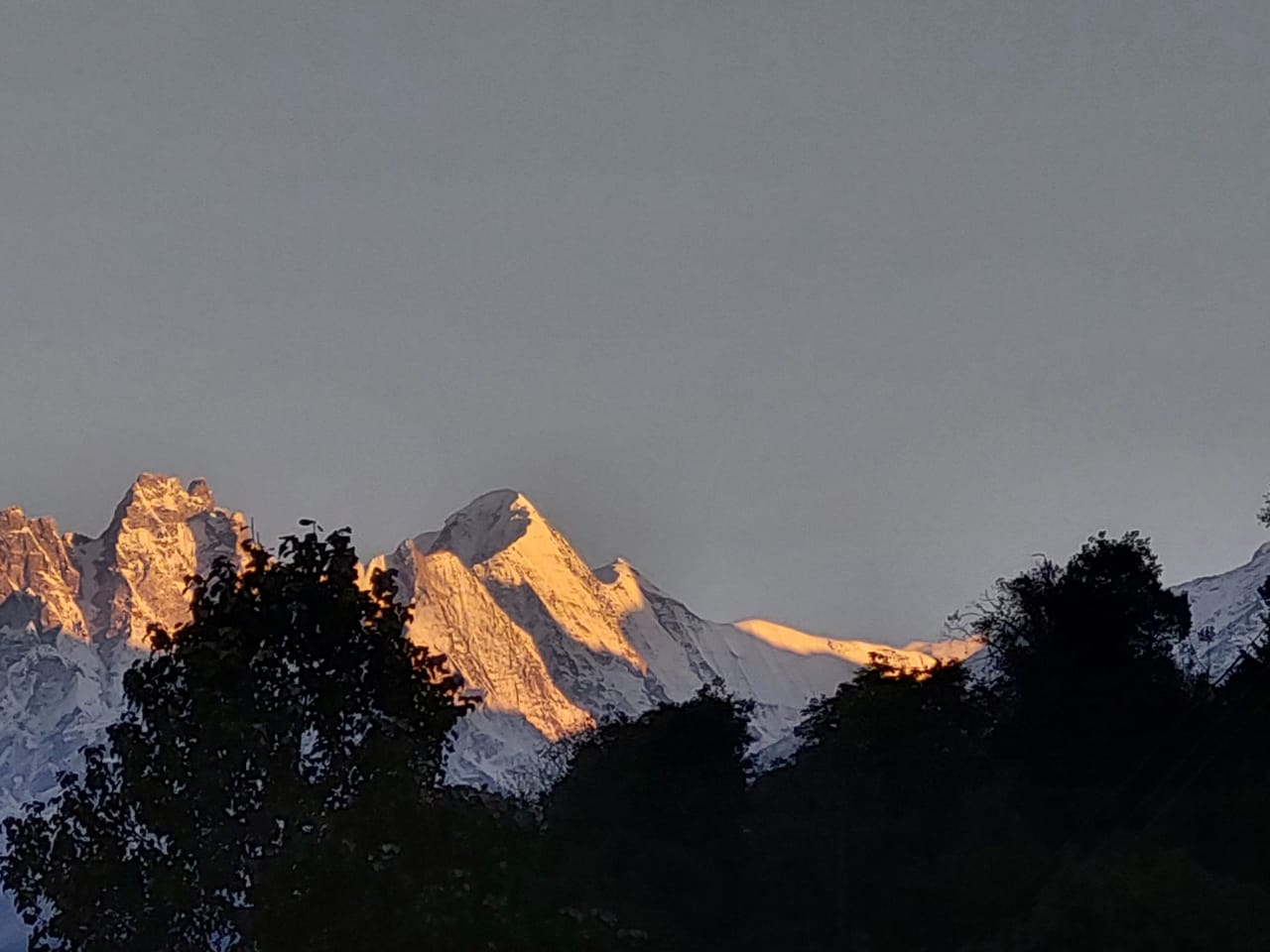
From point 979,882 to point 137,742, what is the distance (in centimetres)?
2377

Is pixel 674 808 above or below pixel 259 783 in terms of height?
above

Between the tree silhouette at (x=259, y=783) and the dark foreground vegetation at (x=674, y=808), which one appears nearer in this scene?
the tree silhouette at (x=259, y=783)

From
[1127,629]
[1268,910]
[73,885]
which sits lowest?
[1268,910]

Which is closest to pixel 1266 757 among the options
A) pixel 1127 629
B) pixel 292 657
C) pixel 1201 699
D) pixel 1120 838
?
pixel 1120 838

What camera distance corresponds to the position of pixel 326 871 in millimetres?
24516

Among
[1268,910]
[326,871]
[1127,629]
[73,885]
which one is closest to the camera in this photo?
[326,871]

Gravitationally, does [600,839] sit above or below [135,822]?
above

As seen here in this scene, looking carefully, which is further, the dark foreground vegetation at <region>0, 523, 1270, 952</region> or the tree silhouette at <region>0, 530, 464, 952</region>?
the dark foreground vegetation at <region>0, 523, 1270, 952</region>

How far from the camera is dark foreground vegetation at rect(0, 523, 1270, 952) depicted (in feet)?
85.5

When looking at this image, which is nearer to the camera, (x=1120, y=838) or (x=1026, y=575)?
(x=1120, y=838)

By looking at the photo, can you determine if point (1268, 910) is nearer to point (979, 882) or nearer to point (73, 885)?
point (979, 882)

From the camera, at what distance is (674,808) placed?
5841 centimetres

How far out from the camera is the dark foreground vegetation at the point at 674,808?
26047 millimetres

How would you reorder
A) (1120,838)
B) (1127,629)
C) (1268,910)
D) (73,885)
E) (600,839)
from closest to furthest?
(73,885), (1268,910), (1120,838), (600,839), (1127,629)
